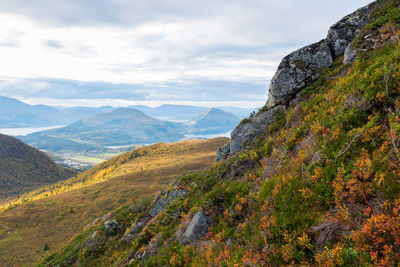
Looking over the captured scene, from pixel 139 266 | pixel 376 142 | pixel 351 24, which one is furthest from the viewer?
pixel 351 24

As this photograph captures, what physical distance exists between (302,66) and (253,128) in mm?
6453

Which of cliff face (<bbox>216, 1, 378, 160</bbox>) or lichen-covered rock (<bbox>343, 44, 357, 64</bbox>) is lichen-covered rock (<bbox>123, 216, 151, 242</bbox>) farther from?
lichen-covered rock (<bbox>343, 44, 357, 64</bbox>)

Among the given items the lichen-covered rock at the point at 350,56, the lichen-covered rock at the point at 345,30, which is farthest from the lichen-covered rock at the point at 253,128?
the lichen-covered rock at the point at 345,30

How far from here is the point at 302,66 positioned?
17.0 m

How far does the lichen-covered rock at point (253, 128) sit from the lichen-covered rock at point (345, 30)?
24.8 feet

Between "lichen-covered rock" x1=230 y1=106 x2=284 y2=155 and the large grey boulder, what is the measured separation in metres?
0.97

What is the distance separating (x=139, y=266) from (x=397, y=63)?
15.0 m

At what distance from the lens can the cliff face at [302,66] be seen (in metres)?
16.7

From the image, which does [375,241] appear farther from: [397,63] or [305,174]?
[397,63]

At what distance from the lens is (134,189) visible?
6600 centimetres

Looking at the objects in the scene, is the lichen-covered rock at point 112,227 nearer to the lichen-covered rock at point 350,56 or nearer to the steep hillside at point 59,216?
the steep hillside at point 59,216

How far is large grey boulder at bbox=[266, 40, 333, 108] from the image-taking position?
16.7 meters

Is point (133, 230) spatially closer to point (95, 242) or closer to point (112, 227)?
point (112, 227)

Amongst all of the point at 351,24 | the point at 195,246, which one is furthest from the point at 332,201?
the point at 351,24
